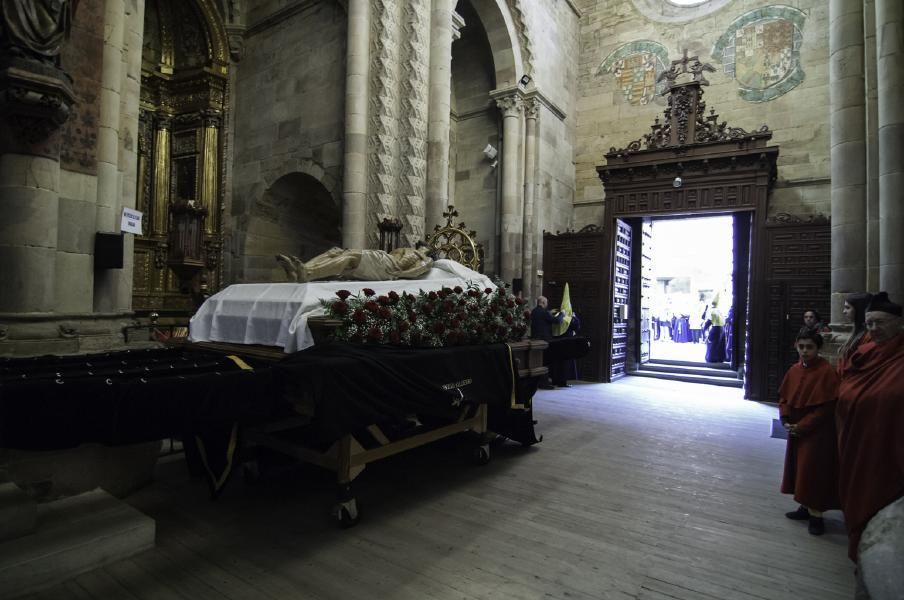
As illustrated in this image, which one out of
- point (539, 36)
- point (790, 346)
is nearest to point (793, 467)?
point (790, 346)

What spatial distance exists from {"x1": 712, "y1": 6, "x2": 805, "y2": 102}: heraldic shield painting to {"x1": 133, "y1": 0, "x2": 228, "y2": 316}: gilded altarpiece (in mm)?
11541

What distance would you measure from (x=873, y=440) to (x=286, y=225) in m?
10.4

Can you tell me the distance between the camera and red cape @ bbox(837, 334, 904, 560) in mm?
2744

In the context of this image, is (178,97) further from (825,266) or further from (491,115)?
(825,266)

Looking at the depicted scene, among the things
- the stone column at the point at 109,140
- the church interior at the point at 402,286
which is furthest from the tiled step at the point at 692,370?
the stone column at the point at 109,140

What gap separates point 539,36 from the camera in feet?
37.8

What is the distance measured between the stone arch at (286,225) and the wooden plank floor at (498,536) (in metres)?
6.56

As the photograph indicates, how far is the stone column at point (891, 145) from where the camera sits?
4203 millimetres

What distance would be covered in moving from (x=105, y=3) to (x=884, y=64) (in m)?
7.40

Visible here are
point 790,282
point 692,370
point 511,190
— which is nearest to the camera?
point 790,282

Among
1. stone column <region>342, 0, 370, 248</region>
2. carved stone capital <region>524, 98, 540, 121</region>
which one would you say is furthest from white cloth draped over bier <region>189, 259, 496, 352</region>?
carved stone capital <region>524, 98, 540, 121</region>

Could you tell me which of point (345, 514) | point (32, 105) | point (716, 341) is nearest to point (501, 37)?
point (716, 341)

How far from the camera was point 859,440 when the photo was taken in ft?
9.55

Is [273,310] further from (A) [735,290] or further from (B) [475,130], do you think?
(A) [735,290]
